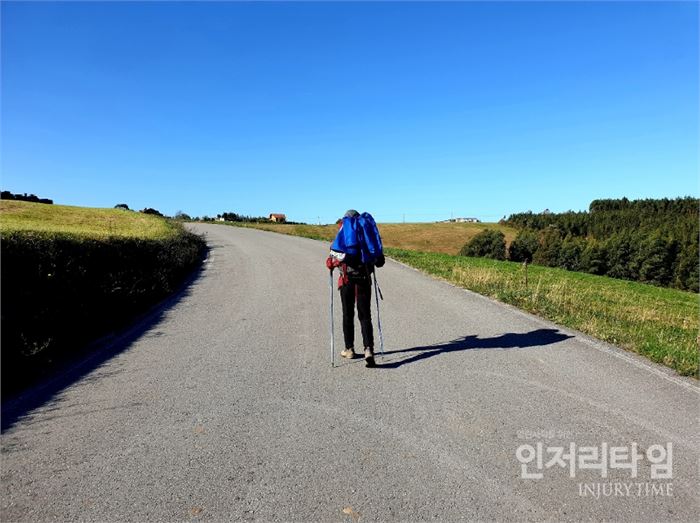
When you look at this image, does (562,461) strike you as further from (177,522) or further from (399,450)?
(177,522)

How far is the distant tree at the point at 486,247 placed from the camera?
72625 millimetres

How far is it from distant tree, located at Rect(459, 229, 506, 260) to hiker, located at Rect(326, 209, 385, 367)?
67.8m

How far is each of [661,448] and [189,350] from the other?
18.8ft

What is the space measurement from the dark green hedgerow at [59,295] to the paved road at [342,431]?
2.50 ft

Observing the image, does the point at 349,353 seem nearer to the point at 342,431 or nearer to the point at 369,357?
the point at 369,357

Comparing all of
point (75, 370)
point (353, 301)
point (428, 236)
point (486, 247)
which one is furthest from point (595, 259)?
point (75, 370)

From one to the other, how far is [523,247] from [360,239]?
273 feet

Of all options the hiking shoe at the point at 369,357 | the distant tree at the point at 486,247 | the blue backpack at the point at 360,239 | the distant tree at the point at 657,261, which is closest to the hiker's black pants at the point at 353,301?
the hiking shoe at the point at 369,357

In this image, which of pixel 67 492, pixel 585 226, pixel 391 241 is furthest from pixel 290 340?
pixel 585 226

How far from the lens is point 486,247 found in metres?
74.4

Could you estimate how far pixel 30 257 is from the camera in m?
6.52

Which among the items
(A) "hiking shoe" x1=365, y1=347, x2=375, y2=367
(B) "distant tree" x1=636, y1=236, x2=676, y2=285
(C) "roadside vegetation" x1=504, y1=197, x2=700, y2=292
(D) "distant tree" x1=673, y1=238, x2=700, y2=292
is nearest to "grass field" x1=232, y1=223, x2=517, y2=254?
(C) "roadside vegetation" x1=504, y1=197, x2=700, y2=292

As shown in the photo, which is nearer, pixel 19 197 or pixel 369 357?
pixel 369 357

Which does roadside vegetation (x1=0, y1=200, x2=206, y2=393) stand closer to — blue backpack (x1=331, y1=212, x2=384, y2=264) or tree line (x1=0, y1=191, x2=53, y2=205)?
blue backpack (x1=331, y1=212, x2=384, y2=264)
